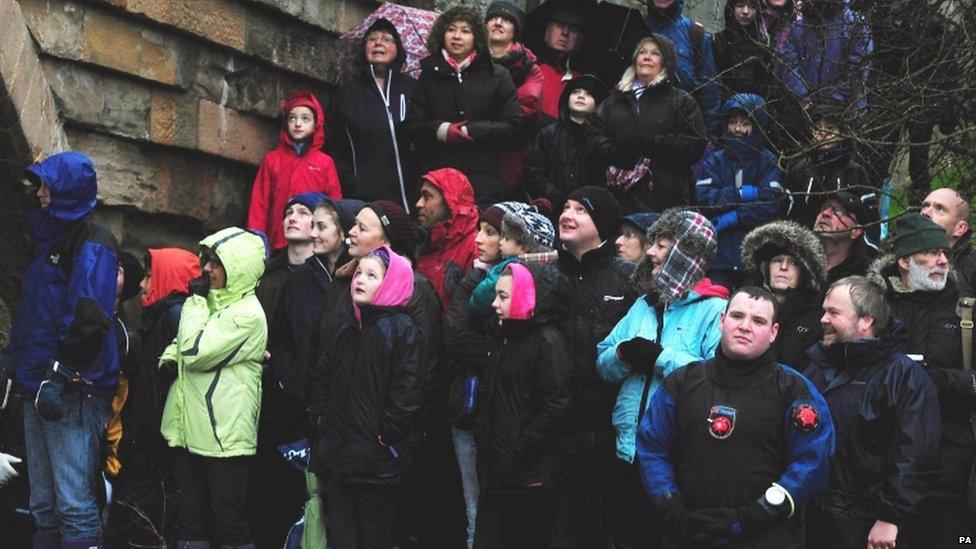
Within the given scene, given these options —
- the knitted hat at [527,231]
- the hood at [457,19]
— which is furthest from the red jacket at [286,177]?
the knitted hat at [527,231]

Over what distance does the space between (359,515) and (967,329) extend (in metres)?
3.07

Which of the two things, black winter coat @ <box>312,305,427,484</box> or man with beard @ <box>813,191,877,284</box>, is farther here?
man with beard @ <box>813,191,877,284</box>

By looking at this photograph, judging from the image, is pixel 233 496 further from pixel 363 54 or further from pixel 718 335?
pixel 363 54

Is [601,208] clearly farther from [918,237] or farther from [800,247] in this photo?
[918,237]

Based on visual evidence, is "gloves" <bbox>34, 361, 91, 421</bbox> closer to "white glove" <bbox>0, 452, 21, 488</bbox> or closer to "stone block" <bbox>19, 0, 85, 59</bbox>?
"white glove" <bbox>0, 452, 21, 488</bbox>

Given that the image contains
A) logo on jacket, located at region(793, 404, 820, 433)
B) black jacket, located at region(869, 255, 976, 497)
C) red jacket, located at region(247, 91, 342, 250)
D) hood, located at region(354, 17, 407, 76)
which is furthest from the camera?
hood, located at region(354, 17, 407, 76)

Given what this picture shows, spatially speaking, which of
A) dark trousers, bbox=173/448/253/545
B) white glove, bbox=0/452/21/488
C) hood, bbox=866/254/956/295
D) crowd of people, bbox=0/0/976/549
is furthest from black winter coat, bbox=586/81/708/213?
white glove, bbox=0/452/21/488

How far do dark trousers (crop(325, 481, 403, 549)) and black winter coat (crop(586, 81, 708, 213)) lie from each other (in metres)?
2.95

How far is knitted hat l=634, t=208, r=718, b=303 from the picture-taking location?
27.1 feet

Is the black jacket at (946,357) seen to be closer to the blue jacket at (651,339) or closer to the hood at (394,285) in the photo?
the blue jacket at (651,339)

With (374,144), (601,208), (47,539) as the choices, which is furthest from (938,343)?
(47,539)

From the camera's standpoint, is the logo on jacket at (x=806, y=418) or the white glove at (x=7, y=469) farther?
the white glove at (x=7, y=469)

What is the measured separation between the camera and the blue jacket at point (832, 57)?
9.25 metres

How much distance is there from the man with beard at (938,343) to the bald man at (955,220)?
1.01 feet
